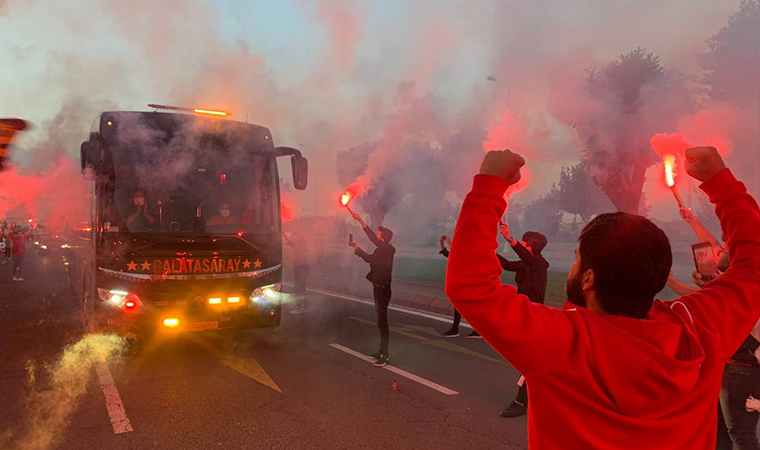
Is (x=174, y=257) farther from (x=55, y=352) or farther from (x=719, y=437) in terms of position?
(x=719, y=437)

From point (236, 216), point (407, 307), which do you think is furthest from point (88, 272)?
point (407, 307)

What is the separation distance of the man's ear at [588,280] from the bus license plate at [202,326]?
218 inches

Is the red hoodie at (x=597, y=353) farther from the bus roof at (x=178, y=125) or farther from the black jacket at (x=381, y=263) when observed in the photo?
the bus roof at (x=178, y=125)

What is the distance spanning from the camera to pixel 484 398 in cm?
493

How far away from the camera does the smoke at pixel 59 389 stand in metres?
3.89

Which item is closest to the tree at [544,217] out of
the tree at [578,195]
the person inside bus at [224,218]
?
the tree at [578,195]

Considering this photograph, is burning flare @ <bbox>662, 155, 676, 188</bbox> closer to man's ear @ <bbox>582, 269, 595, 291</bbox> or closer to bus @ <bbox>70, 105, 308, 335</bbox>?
man's ear @ <bbox>582, 269, 595, 291</bbox>

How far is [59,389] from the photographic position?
16.6 ft

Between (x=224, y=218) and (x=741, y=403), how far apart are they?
17.7 ft

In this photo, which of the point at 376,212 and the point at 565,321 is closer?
the point at 565,321

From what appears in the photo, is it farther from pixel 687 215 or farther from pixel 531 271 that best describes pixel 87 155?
Answer: pixel 687 215

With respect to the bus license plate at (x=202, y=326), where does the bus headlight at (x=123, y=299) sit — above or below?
above

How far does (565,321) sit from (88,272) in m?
7.01

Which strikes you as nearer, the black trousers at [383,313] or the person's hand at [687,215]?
the person's hand at [687,215]
